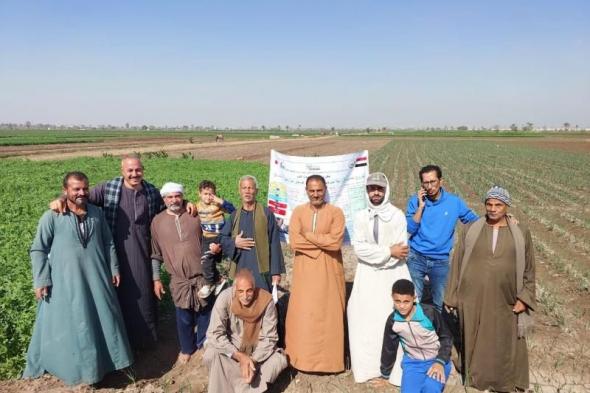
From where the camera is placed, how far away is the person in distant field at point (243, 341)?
346 cm

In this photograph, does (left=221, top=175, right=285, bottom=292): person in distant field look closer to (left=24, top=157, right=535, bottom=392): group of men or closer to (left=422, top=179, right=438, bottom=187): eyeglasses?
(left=24, top=157, right=535, bottom=392): group of men

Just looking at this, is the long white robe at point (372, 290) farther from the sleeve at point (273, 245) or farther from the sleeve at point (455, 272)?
the sleeve at point (273, 245)

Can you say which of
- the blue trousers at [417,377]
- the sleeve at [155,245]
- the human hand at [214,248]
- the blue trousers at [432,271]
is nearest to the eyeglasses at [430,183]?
the blue trousers at [432,271]

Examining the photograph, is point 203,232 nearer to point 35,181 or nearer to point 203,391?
point 203,391

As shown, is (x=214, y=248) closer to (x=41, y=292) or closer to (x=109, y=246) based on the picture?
(x=109, y=246)

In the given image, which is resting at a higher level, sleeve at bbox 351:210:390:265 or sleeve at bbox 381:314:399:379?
sleeve at bbox 351:210:390:265

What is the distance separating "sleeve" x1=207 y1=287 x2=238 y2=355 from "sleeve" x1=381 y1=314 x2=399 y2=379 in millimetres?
1344

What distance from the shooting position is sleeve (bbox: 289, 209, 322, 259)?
3.75m

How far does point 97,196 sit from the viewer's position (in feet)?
12.8

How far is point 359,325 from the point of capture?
385 centimetres

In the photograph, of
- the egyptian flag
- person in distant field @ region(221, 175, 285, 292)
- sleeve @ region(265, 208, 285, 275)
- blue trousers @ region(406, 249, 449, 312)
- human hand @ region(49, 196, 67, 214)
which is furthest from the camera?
the egyptian flag

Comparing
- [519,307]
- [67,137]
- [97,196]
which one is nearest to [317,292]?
[519,307]

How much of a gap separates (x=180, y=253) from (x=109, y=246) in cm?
66

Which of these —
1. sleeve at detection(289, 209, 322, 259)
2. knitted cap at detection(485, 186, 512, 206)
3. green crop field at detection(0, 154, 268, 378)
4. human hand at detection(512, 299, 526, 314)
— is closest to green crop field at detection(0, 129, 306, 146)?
green crop field at detection(0, 154, 268, 378)
